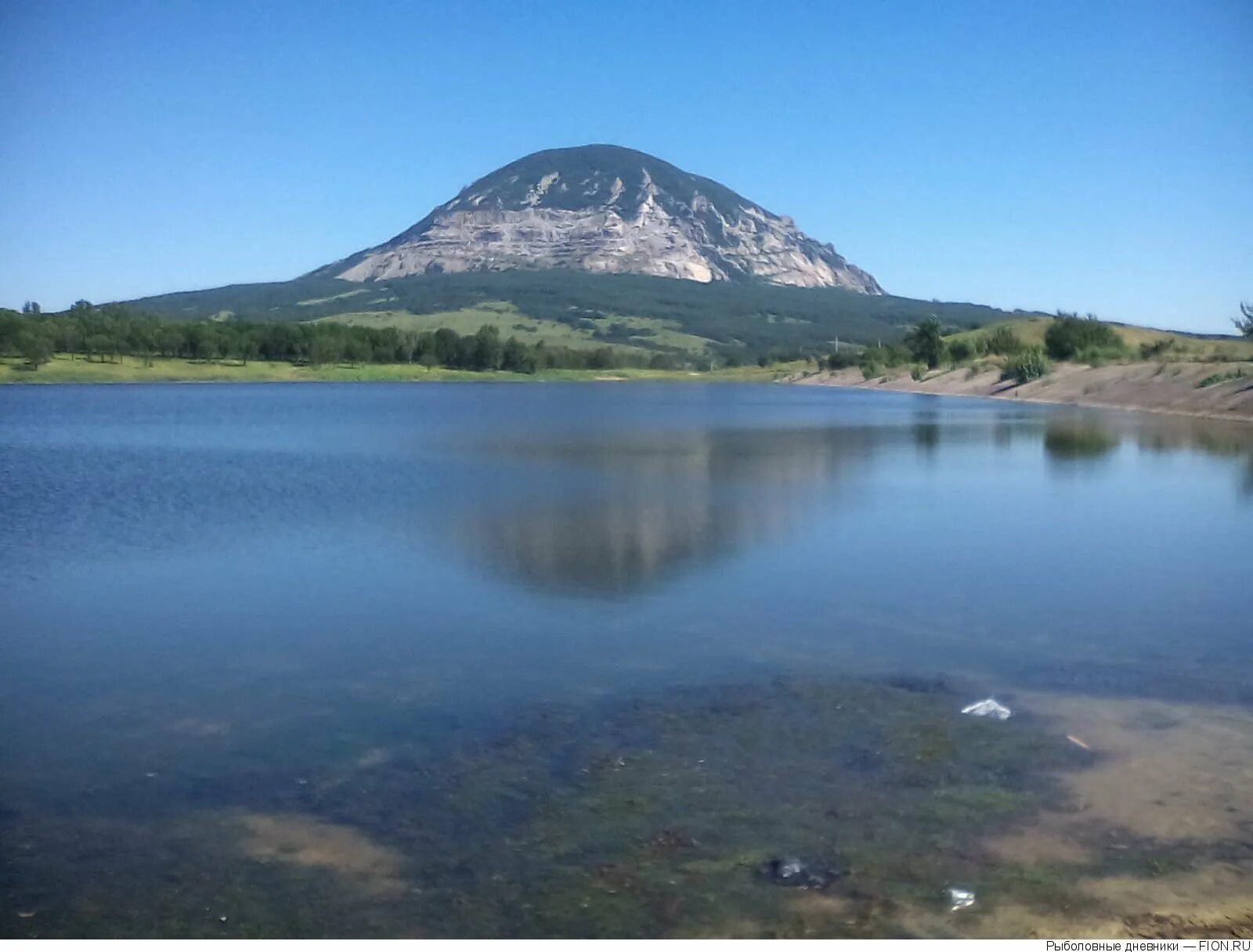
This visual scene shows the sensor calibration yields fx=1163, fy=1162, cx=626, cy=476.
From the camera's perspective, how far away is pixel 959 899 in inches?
245

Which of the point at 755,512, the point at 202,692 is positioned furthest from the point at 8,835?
the point at 755,512

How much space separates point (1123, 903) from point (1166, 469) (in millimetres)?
25940

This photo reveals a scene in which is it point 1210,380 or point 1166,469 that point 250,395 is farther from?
point 1166,469

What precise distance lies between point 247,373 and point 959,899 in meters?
111

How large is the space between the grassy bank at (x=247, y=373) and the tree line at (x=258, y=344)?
1.15 metres

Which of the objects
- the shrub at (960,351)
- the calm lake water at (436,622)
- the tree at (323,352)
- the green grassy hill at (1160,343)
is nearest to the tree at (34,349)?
the tree at (323,352)

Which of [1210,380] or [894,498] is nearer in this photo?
[894,498]

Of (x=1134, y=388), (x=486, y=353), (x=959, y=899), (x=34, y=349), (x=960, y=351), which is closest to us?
(x=959, y=899)

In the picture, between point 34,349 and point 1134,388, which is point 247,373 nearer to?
point 34,349

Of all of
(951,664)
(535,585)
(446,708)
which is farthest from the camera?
(535,585)

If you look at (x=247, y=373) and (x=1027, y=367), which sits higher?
(x=247, y=373)

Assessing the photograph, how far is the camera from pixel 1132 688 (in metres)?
10.2

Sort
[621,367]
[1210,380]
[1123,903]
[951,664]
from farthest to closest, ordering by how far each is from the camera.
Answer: [621,367] < [1210,380] < [951,664] < [1123,903]
